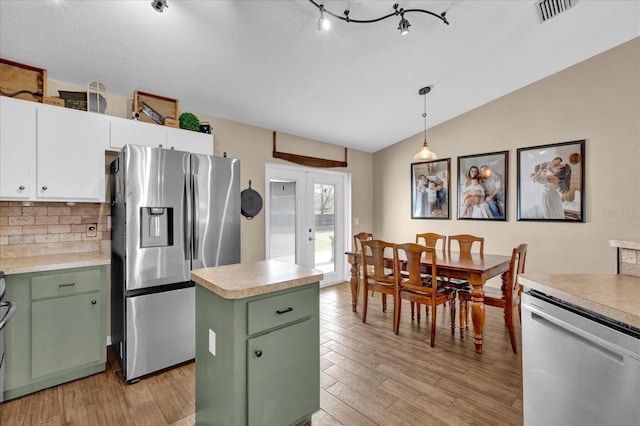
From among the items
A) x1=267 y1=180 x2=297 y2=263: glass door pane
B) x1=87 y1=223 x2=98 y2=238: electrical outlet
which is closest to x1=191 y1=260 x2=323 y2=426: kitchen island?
x1=87 y1=223 x2=98 y2=238: electrical outlet

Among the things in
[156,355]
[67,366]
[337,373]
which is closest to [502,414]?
[337,373]

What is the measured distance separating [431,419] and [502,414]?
18.3 inches

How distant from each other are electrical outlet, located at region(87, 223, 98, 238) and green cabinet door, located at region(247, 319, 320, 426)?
2320mm

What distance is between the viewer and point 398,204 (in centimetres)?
570

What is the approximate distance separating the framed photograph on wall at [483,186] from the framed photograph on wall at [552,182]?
0.22 m

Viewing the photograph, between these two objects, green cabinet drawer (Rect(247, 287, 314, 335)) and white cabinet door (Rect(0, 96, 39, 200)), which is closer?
green cabinet drawer (Rect(247, 287, 314, 335))

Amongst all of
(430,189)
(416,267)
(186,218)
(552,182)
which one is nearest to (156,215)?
(186,218)

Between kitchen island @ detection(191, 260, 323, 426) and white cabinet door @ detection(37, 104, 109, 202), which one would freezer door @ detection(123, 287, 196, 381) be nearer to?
kitchen island @ detection(191, 260, 323, 426)

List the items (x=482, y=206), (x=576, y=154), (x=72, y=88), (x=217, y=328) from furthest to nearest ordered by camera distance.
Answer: (x=482, y=206) → (x=576, y=154) → (x=72, y=88) → (x=217, y=328)

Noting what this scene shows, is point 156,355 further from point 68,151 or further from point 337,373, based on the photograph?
point 68,151

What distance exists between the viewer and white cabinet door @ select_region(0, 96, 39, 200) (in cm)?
218

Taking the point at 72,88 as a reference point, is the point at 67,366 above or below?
below

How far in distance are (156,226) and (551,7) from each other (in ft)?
12.8


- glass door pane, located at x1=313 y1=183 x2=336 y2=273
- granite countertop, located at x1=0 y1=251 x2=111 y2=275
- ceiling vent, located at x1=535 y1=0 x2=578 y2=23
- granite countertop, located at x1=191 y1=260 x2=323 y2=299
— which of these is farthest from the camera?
glass door pane, located at x1=313 y1=183 x2=336 y2=273
